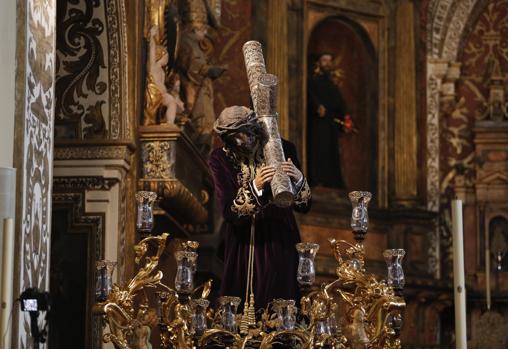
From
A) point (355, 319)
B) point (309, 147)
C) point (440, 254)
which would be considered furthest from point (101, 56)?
point (440, 254)

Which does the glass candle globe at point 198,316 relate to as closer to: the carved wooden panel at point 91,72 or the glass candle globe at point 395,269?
the glass candle globe at point 395,269

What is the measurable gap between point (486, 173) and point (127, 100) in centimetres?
734

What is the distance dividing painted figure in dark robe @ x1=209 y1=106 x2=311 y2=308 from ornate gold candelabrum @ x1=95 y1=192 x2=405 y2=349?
0.31 meters

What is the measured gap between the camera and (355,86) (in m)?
15.8

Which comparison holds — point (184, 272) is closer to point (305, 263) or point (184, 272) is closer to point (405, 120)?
point (305, 263)

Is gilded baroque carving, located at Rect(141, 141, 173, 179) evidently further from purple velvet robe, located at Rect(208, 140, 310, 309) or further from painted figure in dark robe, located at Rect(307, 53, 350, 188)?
painted figure in dark robe, located at Rect(307, 53, 350, 188)

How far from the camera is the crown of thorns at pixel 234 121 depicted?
6680 millimetres

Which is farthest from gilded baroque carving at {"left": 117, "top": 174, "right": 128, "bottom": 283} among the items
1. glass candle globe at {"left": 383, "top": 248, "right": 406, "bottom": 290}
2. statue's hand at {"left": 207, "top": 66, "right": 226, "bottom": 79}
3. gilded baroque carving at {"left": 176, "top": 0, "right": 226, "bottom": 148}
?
glass candle globe at {"left": 383, "top": 248, "right": 406, "bottom": 290}

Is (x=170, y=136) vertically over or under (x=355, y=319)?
over

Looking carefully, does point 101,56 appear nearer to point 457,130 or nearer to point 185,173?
point 185,173

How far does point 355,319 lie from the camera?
6.31 meters

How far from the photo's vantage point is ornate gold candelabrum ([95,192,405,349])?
6.26m

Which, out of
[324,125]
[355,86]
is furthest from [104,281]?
[355,86]

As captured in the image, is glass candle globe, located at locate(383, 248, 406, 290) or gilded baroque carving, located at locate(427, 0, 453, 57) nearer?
glass candle globe, located at locate(383, 248, 406, 290)
